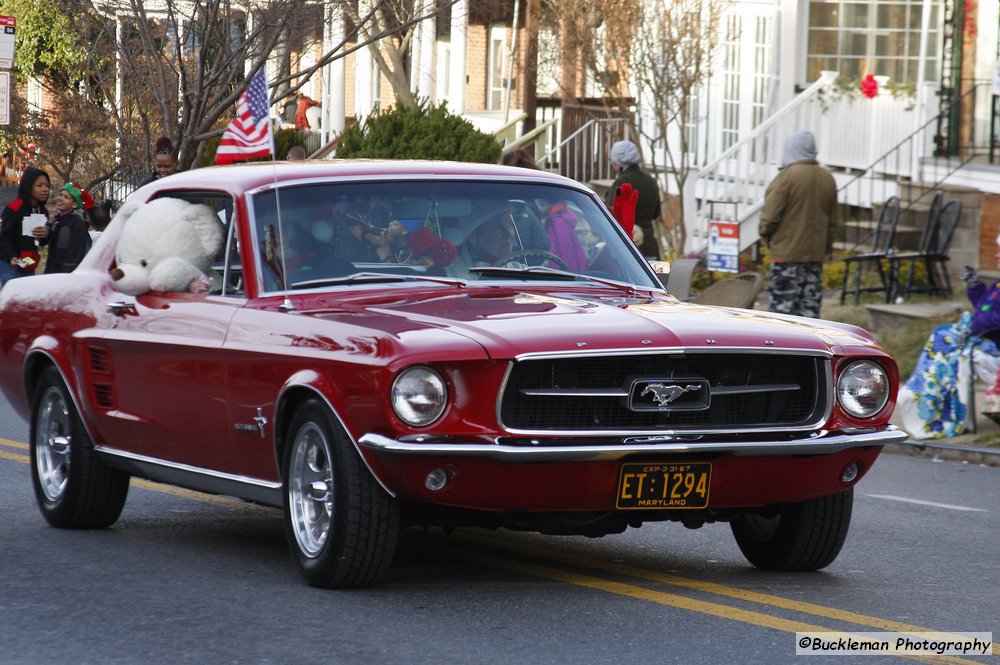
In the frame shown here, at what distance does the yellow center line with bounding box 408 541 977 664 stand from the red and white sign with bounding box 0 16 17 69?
15472mm

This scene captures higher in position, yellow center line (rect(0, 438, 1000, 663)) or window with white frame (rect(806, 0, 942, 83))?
window with white frame (rect(806, 0, 942, 83))

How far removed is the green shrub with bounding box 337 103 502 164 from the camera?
25.4m

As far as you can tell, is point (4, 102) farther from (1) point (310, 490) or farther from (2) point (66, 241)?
(1) point (310, 490)

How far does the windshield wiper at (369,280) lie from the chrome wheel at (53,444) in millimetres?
1807

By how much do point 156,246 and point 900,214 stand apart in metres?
13.5

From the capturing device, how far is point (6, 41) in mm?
21641

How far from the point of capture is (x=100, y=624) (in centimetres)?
620

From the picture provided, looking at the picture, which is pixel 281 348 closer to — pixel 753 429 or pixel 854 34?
pixel 753 429

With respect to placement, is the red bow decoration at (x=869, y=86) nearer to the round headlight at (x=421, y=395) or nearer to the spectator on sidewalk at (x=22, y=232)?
the spectator on sidewalk at (x=22, y=232)

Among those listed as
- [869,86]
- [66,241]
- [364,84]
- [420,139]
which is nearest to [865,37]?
[869,86]

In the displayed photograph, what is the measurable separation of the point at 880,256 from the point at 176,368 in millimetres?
12344

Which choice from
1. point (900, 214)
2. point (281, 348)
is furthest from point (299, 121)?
point (281, 348)

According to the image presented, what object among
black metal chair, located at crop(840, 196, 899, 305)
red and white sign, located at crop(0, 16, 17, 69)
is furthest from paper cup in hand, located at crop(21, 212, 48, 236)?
black metal chair, located at crop(840, 196, 899, 305)

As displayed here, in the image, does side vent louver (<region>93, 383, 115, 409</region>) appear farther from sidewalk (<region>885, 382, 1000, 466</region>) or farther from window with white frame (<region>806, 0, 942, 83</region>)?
window with white frame (<region>806, 0, 942, 83</region>)
